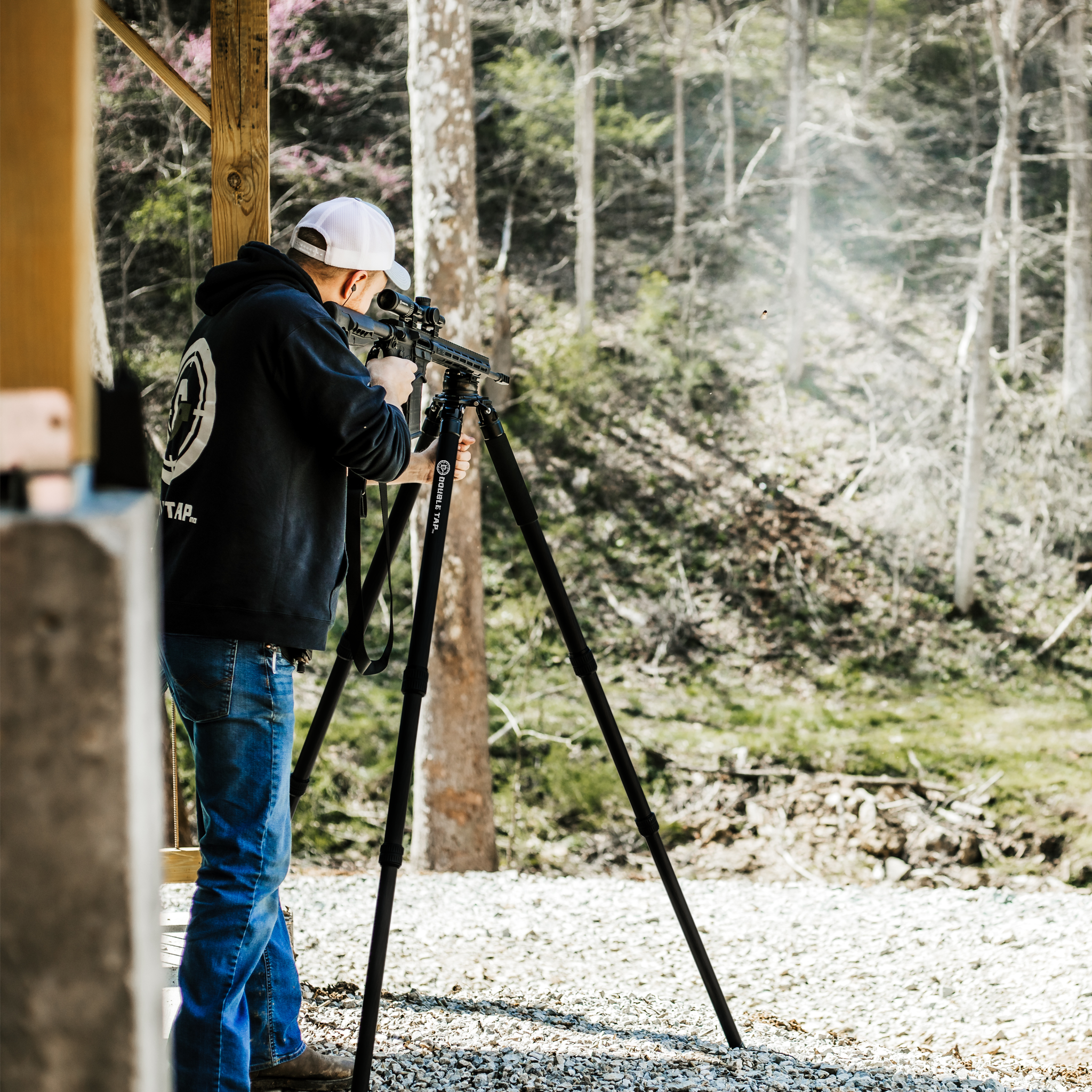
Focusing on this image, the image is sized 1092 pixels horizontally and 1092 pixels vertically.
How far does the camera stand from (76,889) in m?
0.83

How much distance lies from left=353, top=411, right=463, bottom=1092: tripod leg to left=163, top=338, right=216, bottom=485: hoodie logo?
50 centimetres

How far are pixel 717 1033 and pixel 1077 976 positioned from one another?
4.77ft

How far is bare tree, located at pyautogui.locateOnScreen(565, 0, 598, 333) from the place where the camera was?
8.23 metres

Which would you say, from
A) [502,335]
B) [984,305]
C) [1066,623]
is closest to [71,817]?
[502,335]

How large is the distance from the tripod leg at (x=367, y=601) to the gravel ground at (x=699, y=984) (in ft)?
2.34

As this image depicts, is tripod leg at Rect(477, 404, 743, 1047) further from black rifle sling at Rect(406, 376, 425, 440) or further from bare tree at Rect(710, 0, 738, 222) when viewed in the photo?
bare tree at Rect(710, 0, 738, 222)

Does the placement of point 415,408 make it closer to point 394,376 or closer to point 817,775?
point 394,376

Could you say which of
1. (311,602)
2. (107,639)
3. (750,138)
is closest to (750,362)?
(750,138)

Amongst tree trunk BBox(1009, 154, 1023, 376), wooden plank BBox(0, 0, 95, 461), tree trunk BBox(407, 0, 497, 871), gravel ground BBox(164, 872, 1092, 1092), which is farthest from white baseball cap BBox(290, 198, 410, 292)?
tree trunk BBox(1009, 154, 1023, 376)

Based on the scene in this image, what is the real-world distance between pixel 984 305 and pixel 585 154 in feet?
11.3

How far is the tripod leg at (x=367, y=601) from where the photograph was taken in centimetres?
240

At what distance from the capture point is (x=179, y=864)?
115 inches

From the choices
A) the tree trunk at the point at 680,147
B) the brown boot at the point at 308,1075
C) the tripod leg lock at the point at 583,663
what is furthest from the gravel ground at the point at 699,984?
the tree trunk at the point at 680,147

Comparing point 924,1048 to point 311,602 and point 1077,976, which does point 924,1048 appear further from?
point 311,602
